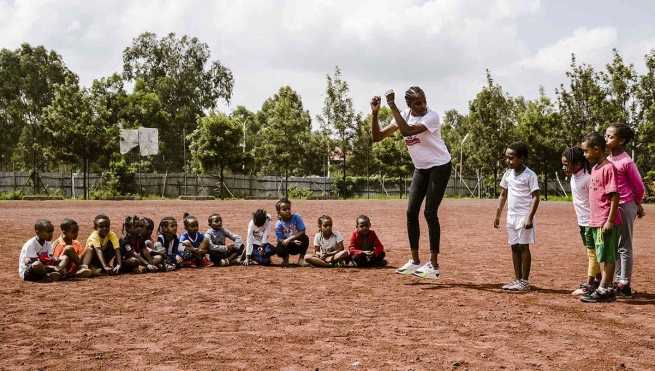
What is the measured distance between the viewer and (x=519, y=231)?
21.1ft

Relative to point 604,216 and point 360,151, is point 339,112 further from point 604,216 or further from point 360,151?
point 604,216

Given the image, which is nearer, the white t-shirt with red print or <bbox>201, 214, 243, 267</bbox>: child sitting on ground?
the white t-shirt with red print

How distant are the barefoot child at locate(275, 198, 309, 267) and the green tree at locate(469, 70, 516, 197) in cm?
3595

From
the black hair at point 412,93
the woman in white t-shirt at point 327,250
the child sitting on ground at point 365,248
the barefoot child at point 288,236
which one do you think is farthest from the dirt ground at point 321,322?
the black hair at point 412,93

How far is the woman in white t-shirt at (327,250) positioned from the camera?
8.86 meters

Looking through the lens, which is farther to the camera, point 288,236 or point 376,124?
point 288,236

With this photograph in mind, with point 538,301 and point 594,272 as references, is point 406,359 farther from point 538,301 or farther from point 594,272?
point 594,272

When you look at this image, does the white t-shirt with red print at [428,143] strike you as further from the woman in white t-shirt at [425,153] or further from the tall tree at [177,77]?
the tall tree at [177,77]

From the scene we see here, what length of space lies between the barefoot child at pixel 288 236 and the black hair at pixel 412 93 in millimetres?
3051

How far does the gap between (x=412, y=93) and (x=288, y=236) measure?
3.43 meters

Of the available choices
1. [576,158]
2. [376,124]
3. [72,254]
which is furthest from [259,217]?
[576,158]

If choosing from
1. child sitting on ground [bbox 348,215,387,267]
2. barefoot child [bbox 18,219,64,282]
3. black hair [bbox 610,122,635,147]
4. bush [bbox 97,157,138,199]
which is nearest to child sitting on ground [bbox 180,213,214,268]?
barefoot child [bbox 18,219,64,282]

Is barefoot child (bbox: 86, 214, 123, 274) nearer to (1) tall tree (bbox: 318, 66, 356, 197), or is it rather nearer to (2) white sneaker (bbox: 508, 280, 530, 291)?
(2) white sneaker (bbox: 508, 280, 530, 291)

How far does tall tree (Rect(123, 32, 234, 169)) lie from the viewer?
59438 millimetres
